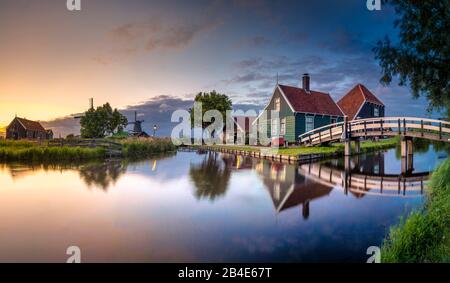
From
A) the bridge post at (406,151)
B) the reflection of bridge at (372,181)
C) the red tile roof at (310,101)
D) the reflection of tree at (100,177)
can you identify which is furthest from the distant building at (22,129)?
the bridge post at (406,151)

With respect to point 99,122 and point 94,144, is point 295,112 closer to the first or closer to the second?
point 94,144

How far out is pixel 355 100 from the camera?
25484mm

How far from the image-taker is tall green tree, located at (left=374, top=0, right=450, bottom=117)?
688 centimetres

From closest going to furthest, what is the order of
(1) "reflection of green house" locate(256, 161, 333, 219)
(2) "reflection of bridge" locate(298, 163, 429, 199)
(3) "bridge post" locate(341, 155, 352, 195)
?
(1) "reflection of green house" locate(256, 161, 333, 219) → (2) "reflection of bridge" locate(298, 163, 429, 199) → (3) "bridge post" locate(341, 155, 352, 195)

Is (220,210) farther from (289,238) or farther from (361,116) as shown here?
(361,116)

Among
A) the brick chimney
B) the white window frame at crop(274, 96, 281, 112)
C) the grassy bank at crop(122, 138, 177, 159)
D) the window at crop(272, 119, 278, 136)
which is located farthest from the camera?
the brick chimney

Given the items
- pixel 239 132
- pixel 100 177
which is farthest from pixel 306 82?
pixel 100 177

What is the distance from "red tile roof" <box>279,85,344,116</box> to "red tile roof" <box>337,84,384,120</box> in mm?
2070

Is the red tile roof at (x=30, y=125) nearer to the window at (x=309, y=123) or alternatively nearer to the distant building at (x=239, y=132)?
the distant building at (x=239, y=132)

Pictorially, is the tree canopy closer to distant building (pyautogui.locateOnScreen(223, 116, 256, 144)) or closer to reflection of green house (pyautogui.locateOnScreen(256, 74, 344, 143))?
distant building (pyautogui.locateOnScreen(223, 116, 256, 144))

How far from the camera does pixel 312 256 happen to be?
3959 mm

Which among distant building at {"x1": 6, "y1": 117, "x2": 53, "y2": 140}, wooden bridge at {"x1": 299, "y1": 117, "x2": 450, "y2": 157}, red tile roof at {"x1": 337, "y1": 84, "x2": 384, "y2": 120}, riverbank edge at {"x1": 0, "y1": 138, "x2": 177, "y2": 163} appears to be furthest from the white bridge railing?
distant building at {"x1": 6, "y1": 117, "x2": 53, "y2": 140}
